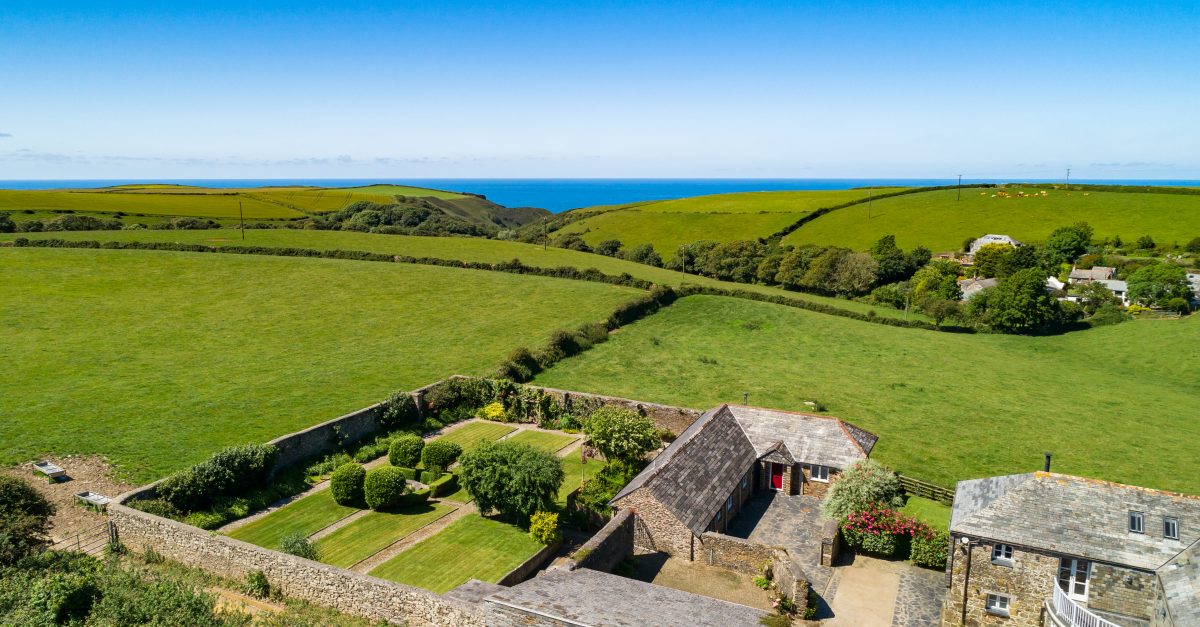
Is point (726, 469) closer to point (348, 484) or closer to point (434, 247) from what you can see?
point (348, 484)

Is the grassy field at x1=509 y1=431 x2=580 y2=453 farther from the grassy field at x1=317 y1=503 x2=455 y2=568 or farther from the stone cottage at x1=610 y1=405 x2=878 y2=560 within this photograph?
the stone cottage at x1=610 y1=405 x2=878 y2=560

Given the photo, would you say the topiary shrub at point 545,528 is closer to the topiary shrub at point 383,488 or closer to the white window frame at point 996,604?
the topiary shrub at point 383,488

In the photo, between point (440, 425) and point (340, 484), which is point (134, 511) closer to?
point (340, 484)

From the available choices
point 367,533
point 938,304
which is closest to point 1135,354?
point 938,304

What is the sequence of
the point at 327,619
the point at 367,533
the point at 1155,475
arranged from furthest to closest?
the point at 1155,475 → the point at 367,533 → the point at 327,619

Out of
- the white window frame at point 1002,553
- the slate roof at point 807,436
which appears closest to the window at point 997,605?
the white window frame at point 1002,553

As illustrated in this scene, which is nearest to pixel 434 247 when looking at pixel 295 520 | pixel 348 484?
pixel 348 484
